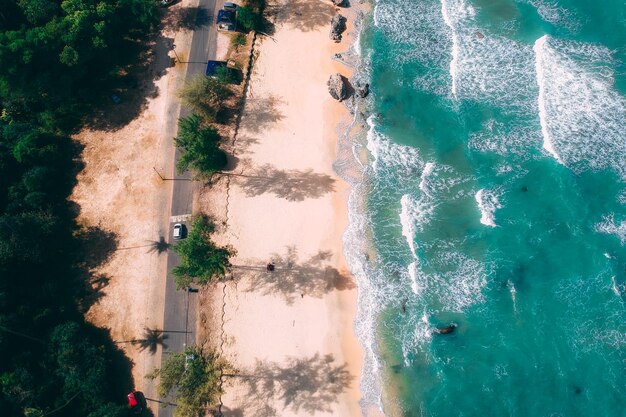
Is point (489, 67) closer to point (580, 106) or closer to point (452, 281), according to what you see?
point (580, 106)

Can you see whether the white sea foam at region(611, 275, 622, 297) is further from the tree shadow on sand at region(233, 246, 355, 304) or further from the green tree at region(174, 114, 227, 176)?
the green tree at region(174, 114, 227, 176)

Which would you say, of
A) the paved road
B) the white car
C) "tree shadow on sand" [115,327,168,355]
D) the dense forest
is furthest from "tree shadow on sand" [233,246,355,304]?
the dense forest

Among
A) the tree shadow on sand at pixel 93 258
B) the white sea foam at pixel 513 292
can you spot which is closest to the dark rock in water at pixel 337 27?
the tree shadow on sand at pixel 93 258

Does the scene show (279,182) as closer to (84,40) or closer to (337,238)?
(337,238)

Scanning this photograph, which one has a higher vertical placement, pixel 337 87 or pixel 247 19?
pixel 247 19

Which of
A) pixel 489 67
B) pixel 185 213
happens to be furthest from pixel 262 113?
pixel 489 67

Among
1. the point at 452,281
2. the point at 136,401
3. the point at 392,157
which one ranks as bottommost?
the point at 136,401
